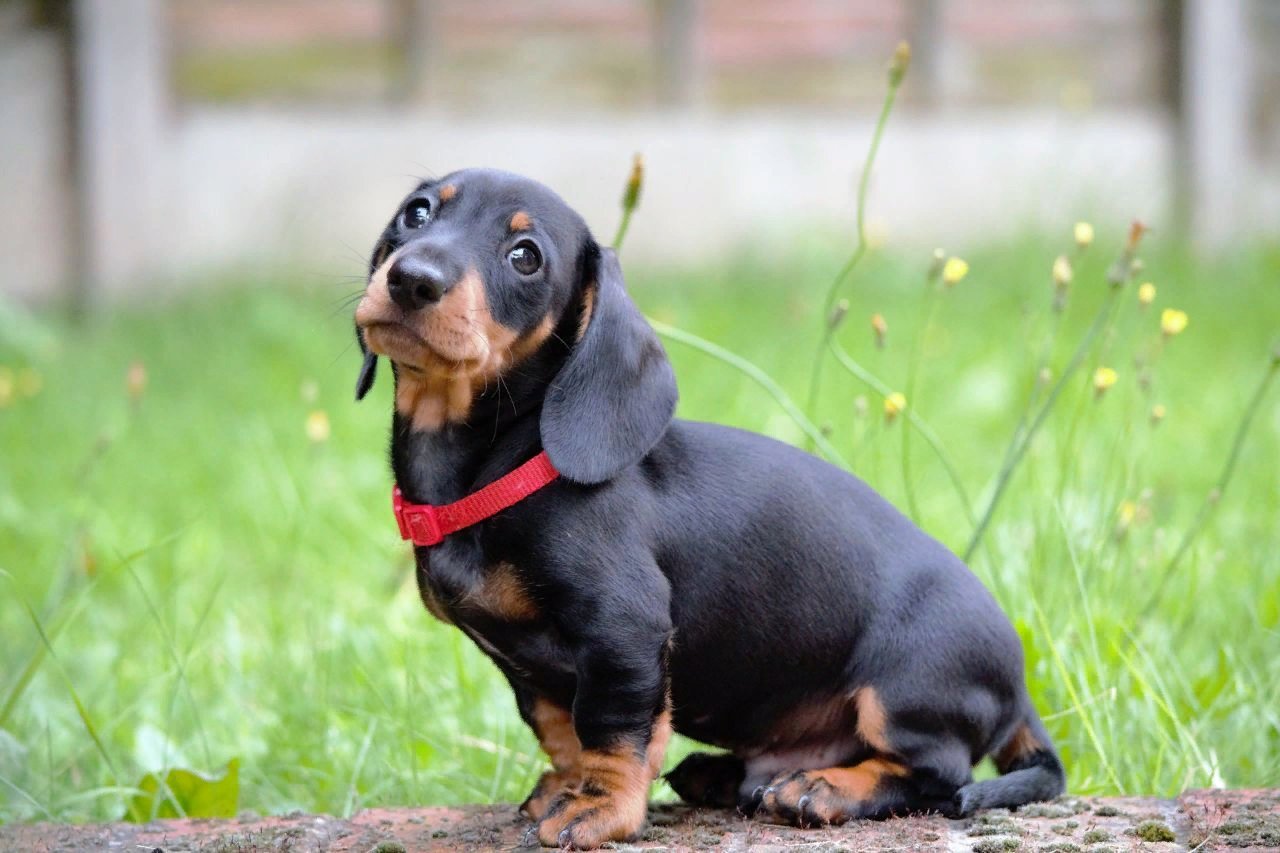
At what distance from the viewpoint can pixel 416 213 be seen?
94.0 inches

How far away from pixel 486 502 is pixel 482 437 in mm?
156

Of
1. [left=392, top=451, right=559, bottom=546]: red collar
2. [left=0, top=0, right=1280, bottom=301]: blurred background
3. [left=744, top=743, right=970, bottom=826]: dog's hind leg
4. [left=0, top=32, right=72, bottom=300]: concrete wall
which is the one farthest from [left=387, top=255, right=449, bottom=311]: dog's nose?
A: [left=0, top=32, right=72, bottom=300]: concrete wall

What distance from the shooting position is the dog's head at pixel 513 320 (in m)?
2.16

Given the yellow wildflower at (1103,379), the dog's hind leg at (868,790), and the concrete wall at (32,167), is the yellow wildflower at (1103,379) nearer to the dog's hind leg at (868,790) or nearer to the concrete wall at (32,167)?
the dog's hind leg at (868,790)

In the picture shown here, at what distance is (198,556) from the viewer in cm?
467

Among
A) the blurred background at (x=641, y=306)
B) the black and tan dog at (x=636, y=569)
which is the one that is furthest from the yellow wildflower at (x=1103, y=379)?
the black and tan dog at (x=636, y=569)

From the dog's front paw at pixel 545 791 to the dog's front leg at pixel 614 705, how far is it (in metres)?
0.14

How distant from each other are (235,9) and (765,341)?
428 cm

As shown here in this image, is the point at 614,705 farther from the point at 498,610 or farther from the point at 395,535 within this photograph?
the point at 395,535

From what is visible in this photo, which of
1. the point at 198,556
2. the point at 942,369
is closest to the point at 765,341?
the point at 942,369

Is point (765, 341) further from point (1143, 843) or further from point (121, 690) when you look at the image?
point (1143, 843)

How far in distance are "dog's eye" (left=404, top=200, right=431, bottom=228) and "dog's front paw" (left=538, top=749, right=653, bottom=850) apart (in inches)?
34.5

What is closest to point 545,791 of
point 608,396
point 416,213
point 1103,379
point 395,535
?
point 608,396

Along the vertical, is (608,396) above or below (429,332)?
below
